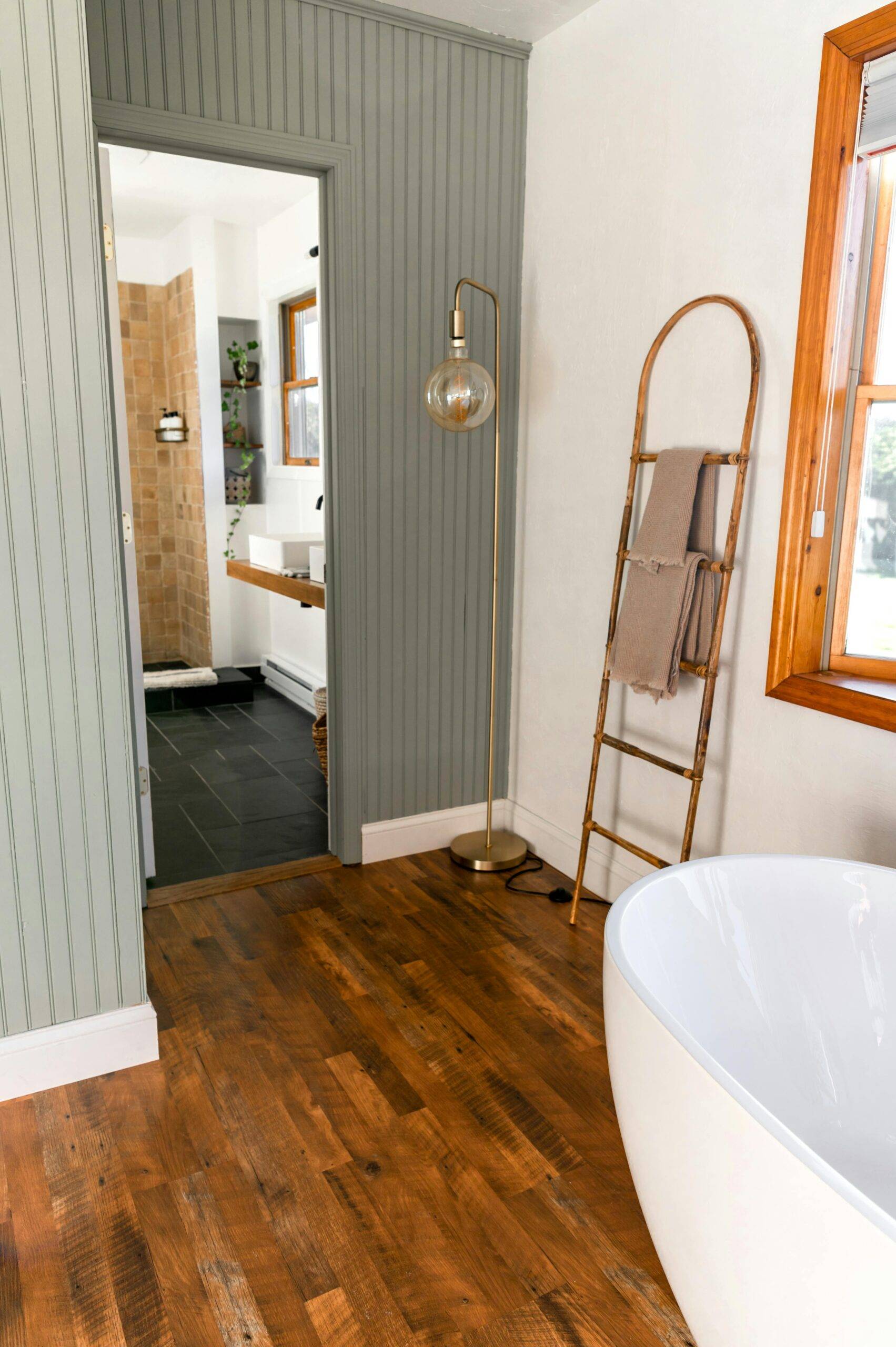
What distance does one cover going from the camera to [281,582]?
4.50m

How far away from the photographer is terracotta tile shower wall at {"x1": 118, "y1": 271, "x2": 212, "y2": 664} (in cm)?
608

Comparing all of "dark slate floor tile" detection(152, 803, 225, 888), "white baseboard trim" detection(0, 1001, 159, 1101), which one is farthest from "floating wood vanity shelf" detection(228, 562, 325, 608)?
"white baseboard trim" detection(0, 1001, 159, 1101)

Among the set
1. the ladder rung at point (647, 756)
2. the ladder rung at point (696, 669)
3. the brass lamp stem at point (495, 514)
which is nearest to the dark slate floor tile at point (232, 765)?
the brass lamp stem at point (495, 514)

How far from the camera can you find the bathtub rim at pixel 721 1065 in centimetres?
113

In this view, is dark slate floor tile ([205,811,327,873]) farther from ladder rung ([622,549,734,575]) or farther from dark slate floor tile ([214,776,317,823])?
ladder rung ([622,549,734,575])

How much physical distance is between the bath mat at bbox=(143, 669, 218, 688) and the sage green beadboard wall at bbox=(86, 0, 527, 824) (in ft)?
8.35

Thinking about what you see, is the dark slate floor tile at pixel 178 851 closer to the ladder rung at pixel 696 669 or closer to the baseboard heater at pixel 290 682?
the baseboard heater at pixel 290 682

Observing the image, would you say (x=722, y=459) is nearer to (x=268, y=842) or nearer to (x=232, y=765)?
(x=268, y=842)

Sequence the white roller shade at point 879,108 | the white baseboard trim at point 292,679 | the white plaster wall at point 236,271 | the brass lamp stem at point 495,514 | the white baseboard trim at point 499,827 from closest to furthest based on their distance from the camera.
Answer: the white roller shade at point 879,108 < the brass lamp stem at point 495,514 < the white baseboard trim at point 499,827 < the white baseboard trim at point 292,679 < the white plaster wall at point 236,271

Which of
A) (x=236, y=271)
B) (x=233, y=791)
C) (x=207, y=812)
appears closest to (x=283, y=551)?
(x=233, y=791)

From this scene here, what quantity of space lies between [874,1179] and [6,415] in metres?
2.28

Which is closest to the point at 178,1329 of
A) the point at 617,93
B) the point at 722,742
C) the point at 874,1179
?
the point at 874,1179

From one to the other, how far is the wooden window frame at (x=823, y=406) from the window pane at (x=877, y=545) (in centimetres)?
5

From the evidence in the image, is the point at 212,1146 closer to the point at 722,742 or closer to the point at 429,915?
the point at 429,915
